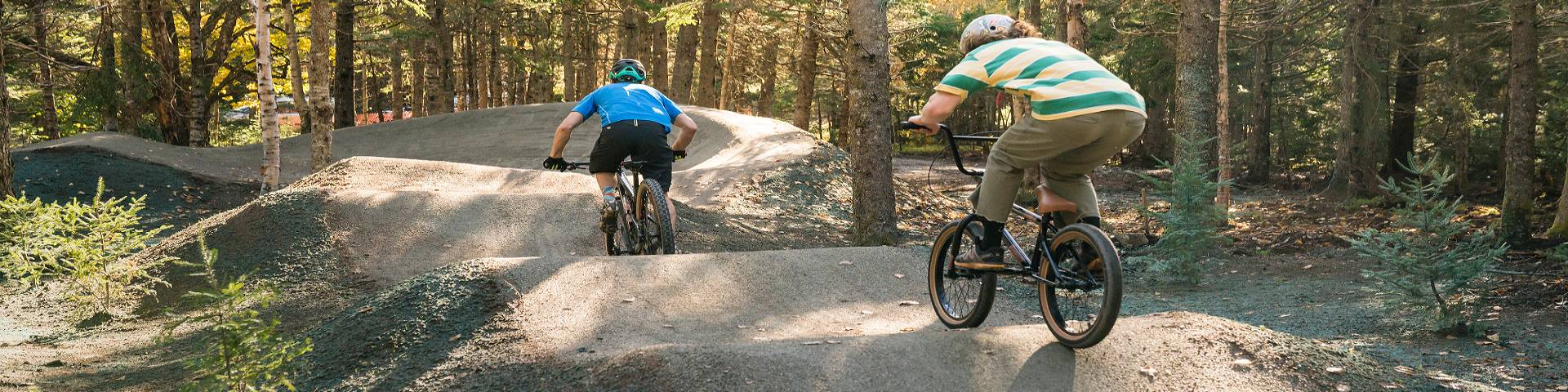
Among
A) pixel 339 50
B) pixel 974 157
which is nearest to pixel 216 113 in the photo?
pixel 339 50

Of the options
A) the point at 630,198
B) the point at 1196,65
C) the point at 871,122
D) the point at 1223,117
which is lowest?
the point at 630,198

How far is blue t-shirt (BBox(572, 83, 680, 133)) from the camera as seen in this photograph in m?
7.69

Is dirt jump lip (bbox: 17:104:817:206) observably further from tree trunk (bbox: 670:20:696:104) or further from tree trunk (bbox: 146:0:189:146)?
tree trunk (bbox: 146:0:189:146)

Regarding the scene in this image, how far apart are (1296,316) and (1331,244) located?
609 centimetres

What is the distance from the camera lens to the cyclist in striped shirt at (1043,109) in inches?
170

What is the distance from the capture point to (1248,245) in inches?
552

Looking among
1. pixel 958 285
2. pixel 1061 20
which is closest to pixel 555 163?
pixel 958 285

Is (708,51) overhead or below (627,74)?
overhead

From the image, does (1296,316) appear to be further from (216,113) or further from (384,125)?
(216,113)

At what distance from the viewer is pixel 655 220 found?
7.61m

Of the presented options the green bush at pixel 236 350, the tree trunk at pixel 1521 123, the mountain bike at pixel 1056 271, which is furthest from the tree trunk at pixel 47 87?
the tree trunk at pixel 1521 123

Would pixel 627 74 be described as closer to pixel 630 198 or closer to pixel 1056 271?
pixel 630 198

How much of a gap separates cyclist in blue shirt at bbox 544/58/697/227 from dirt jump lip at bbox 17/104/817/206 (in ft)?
22.1

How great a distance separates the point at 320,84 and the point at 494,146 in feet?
24.0
